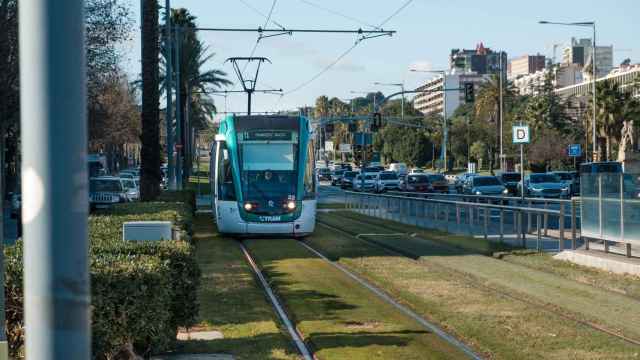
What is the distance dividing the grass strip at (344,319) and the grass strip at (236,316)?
0.39 m

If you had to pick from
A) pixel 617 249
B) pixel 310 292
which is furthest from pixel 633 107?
pixel 310 292

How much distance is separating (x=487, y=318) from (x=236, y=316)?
3470 millimetres

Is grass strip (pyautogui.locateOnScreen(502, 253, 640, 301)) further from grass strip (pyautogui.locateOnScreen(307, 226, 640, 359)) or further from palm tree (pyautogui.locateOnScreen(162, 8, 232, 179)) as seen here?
palm tree (pyautogui.locateOnScreen(162, 8, 232, 179))

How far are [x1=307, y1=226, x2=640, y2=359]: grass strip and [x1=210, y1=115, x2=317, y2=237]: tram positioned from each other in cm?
666

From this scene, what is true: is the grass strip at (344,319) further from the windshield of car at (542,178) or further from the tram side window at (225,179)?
the windshield of car at (542,178)

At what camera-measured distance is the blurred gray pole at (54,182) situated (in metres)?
3.45

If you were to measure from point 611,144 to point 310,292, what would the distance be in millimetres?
67706

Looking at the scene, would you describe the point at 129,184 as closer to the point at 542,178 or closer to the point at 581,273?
the point at 542,178

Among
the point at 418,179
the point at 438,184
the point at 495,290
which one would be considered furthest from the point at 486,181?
the point at 495,290

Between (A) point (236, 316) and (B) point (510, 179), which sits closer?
(A) point (236, 316)

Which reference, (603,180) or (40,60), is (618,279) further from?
(40,60)

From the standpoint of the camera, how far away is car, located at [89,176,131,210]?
4541cm

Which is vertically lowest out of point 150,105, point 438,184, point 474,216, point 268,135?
point 474,216

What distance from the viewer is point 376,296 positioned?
1605 cm
